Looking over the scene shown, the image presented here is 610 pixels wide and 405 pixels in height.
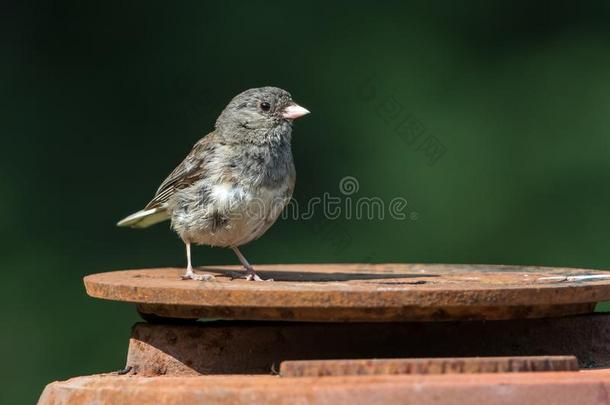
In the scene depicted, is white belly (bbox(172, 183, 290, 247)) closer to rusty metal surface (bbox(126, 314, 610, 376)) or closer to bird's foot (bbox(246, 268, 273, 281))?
bird's foot (bbox(246, 268, 273, 281))

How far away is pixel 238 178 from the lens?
13.6ft

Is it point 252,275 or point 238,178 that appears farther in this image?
point 238,178

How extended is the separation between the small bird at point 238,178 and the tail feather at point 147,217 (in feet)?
0.63

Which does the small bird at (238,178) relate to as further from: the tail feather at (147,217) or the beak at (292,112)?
the tail feather at (147,217)

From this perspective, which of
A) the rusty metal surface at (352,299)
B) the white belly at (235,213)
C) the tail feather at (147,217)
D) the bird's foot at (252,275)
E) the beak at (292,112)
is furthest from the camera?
the tail feather at (147,217)

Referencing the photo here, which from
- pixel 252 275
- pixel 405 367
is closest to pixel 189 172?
pixel 252 275

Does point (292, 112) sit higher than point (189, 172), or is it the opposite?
point (292, 112)

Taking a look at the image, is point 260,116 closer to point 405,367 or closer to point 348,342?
point 348,342

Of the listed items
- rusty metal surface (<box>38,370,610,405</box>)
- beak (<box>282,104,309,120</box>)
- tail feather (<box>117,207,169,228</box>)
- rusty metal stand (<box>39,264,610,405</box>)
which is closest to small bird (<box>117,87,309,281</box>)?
beak (<box>282,104,309,120</box>)

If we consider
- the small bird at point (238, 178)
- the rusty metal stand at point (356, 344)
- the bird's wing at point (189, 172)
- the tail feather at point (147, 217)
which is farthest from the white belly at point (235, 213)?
the rusty metal stand at point (356, 344)

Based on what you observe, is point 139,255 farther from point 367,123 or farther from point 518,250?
point 518,250

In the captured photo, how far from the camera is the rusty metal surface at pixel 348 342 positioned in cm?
259

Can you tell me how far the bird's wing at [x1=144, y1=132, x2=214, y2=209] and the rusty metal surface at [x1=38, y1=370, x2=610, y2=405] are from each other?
1.96 metres

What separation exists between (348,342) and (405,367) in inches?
13.1
